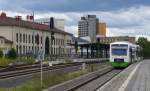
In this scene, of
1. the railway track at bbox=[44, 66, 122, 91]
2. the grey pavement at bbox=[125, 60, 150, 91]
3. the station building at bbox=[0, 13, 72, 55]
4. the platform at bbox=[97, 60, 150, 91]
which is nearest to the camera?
the railway track at bbox=[44, 66, 122, 91]

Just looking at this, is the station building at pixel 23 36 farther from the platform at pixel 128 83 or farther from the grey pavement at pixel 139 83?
the platform at pixel 128 83

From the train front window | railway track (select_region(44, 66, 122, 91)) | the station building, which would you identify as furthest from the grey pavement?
the station building

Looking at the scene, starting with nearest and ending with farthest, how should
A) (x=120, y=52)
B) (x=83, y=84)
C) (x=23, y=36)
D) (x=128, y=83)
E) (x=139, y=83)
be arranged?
(x=83, y=84) < (x=128, y=83) < (x=139, y=83) < (x=120, y=52) < (x=23, y=36)

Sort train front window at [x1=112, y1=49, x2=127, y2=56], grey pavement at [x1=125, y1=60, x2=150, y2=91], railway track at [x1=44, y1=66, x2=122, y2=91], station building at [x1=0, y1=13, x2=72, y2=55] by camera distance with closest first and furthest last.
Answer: railway track at [x1=44, y1=66, x2=122, y2=91], grey pavement at [x1=125, y1=60, x2=150, y2=91], train front window at [x1=112, y1=49, x2=127, y2=56], station building at [x1=0, y1=13, x2=72, y2=55]

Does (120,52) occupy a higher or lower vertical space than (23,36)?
lower

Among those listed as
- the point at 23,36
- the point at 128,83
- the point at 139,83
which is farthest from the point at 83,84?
the point at 23,36

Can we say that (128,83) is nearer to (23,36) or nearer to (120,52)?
(120,52)

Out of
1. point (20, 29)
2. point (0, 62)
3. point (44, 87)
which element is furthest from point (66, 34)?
point (44, 87)

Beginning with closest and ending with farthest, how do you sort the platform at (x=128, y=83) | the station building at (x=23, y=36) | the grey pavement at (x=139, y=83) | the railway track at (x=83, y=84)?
the railway track at (x=83, y=84) → the grey pavement at (x=139, y=83) → the platform at (x=128, y=83) → the station building at (x=23, y=36)

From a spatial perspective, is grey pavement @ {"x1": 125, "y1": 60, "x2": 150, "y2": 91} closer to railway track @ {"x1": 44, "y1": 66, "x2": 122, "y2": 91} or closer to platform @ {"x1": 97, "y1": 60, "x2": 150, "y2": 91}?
platform @ {"x1": 97, "y1": 60, "x2": 150, "y2": 91}

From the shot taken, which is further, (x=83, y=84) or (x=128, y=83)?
(x=128, y=83)

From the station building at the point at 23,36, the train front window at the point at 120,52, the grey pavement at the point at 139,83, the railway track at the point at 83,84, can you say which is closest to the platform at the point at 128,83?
the grey pavement at the point at 139,83

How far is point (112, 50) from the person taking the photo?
59469 mm

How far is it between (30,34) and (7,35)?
31.1 feet
